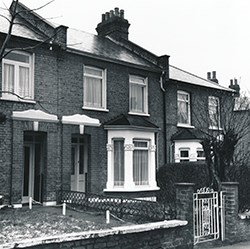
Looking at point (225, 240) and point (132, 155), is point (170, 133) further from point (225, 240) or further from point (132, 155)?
point (225, 240)

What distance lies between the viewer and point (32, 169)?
14.9 metres

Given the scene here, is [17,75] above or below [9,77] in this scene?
above

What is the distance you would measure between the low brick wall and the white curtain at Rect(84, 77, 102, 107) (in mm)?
8912

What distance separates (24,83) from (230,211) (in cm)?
901

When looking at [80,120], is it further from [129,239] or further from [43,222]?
[129,239]

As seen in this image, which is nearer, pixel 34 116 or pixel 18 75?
pixel 34 116

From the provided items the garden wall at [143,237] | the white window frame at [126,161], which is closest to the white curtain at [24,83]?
the white window frame at [126,161]

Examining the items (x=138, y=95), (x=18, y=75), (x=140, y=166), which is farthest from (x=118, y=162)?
(x=18, y=75)

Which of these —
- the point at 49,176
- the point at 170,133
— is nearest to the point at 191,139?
the point at 170,133

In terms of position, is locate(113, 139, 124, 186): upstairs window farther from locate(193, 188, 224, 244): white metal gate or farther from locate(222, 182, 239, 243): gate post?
locate(222, 182, 239, 243): gate post

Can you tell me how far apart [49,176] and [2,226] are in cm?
532

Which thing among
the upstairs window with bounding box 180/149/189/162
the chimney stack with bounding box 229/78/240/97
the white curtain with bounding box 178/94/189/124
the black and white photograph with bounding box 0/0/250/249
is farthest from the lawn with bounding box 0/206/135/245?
the chimney stack with bounding box 229/78/240/97

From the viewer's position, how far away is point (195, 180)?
15.9 meters

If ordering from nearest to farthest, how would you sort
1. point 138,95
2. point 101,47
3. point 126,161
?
point 126,161, point 138,95, point 101,47
